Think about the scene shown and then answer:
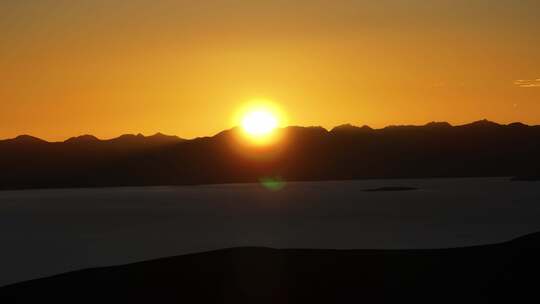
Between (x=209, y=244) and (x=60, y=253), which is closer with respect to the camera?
(x=60, y=253)

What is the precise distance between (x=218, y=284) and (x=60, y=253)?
1148 inches

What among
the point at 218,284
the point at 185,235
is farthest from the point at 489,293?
the point at 185,235

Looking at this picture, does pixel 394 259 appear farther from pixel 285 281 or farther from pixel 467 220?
pixel 467 220

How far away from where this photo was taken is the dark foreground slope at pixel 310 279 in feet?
84.7

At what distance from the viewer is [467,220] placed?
8588 centimetres

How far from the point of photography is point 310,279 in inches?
1119

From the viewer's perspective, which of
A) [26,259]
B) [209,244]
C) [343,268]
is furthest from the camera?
[209,244]

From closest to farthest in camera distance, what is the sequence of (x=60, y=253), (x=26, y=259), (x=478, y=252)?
1. (x=478, y=252)
2. (x=26, y=259)
3. (x=60, y=253)

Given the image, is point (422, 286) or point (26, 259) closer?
point (422, 286)

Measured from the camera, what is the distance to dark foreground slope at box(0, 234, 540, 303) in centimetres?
2581

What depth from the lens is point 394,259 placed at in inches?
1265

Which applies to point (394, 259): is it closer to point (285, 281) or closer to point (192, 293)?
point (285, 281)

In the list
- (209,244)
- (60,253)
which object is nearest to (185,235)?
(209,244)

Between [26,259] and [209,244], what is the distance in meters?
12.9
